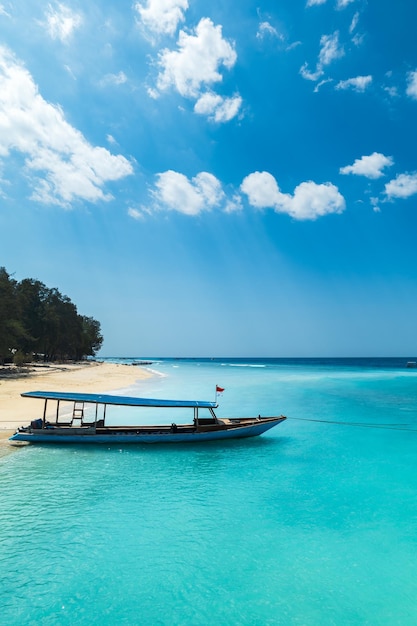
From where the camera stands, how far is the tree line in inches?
2160

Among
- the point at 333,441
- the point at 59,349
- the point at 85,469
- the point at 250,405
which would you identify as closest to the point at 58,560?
the point at 85,469

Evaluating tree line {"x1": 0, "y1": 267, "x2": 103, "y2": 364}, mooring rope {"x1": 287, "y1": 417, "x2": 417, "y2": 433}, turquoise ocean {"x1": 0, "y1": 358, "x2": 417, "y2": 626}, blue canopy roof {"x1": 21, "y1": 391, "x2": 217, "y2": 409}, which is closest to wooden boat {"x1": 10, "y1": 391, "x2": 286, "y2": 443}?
blue canopy roof {"x1": 21, "y1": 391, "x2": 217, "y2": 409}

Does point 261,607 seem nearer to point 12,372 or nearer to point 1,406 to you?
point 1,406

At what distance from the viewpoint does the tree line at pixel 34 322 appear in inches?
2160

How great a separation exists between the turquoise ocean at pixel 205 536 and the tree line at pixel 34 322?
42384 mm

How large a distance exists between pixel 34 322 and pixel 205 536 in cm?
7875

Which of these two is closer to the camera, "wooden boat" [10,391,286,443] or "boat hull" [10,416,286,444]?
"boat hull" [10,416,286,444]

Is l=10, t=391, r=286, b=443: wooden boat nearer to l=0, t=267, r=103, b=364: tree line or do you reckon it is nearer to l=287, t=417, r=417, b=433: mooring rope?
l=287, t=417, r=417, b=433: mooring rope

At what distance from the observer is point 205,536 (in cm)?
1068

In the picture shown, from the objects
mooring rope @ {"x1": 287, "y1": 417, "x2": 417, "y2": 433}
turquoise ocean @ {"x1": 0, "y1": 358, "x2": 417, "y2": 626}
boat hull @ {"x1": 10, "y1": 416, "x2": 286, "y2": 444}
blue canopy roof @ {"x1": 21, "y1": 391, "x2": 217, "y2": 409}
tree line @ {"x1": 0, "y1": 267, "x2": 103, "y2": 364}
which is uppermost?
tree line @ {"x1": 0, "y1": 267, "x2": 103, "y2": 364}

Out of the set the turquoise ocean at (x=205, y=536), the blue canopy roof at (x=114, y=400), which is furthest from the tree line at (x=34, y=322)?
the turquoise ocean at (x=205, y=536)

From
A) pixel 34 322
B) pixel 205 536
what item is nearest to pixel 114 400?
pixel 205 536

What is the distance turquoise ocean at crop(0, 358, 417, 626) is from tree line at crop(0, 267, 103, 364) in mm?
42384

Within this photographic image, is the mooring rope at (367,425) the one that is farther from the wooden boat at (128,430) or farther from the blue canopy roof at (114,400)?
the blue canopy roof at (114,400)
